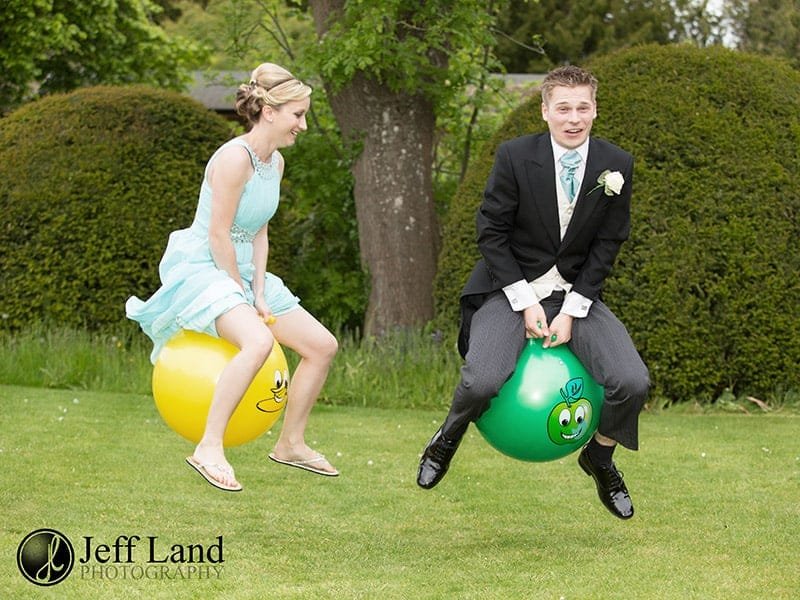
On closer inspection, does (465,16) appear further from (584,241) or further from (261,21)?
(584,241)

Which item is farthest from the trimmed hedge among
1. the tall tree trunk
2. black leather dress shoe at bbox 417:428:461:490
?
black leather dress shoe at bbox 417:428:461:490

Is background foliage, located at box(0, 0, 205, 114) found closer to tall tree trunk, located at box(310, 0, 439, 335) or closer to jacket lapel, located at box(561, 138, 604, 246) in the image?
tall tree trunk, located at box(310, 0, 439, 335)

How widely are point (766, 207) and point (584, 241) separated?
4.78m

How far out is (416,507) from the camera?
292 inches

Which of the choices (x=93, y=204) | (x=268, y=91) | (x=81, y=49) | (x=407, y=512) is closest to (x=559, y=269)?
(x=268, y=91)

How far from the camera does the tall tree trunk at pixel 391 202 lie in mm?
12383

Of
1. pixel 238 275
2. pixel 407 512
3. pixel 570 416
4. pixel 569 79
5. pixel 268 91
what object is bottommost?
pixel 407 512

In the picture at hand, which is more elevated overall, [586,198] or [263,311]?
[586,198]

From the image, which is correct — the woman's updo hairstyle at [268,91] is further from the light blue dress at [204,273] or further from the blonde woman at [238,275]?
the light blue dress at [204,273]

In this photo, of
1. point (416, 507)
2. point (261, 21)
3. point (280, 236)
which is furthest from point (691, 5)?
point (416, 507)

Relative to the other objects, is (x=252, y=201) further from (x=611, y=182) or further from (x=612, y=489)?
(x=612, y=489)

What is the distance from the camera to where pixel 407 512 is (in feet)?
23.9

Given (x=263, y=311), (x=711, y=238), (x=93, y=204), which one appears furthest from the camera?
(x=93, y=204)

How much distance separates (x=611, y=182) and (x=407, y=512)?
90.2 inches
